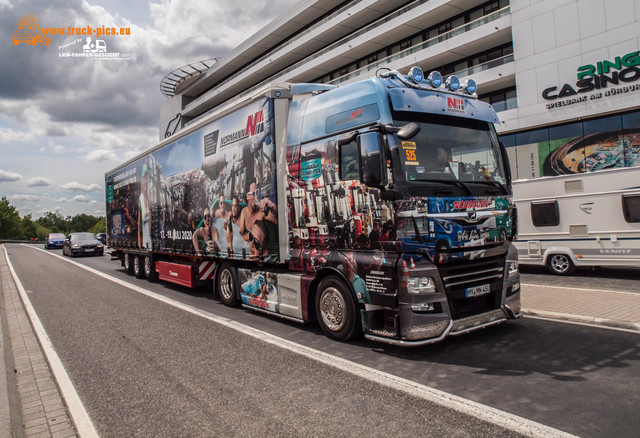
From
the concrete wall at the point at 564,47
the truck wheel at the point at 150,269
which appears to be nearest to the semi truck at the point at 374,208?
the truck wheel at the point at 150,269

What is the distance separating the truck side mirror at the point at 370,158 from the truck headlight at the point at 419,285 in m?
1.14

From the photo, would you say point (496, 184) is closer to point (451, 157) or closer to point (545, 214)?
point (451, 157)

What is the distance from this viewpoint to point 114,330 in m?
6.89

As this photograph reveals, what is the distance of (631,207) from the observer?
10406 millimetres

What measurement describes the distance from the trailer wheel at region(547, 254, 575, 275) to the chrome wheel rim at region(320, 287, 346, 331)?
889 cm

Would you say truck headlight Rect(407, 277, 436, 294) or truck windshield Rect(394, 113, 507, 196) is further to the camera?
truck windshield Rect(394, 113, 507, 196)

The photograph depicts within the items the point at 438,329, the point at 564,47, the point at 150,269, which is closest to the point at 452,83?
the point at 438,329

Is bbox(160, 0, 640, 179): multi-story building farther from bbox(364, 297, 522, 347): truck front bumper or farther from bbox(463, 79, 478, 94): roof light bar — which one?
bbox(364, 297, 522, 347): truck front bumper

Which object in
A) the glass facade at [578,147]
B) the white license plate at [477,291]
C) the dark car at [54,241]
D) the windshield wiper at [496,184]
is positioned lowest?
the white license plate at [477,291]

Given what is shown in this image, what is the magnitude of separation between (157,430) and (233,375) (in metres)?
1.20

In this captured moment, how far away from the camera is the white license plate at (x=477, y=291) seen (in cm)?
514

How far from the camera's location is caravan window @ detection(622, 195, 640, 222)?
10297 mm

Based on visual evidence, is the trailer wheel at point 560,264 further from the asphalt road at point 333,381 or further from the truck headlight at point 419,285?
the truck headlight at point 419,285

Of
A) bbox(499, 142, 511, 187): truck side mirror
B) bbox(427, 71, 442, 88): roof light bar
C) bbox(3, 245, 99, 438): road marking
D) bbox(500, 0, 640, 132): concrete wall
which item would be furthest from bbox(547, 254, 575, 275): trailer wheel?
bbox(3, 245, 99, 438): road marking
